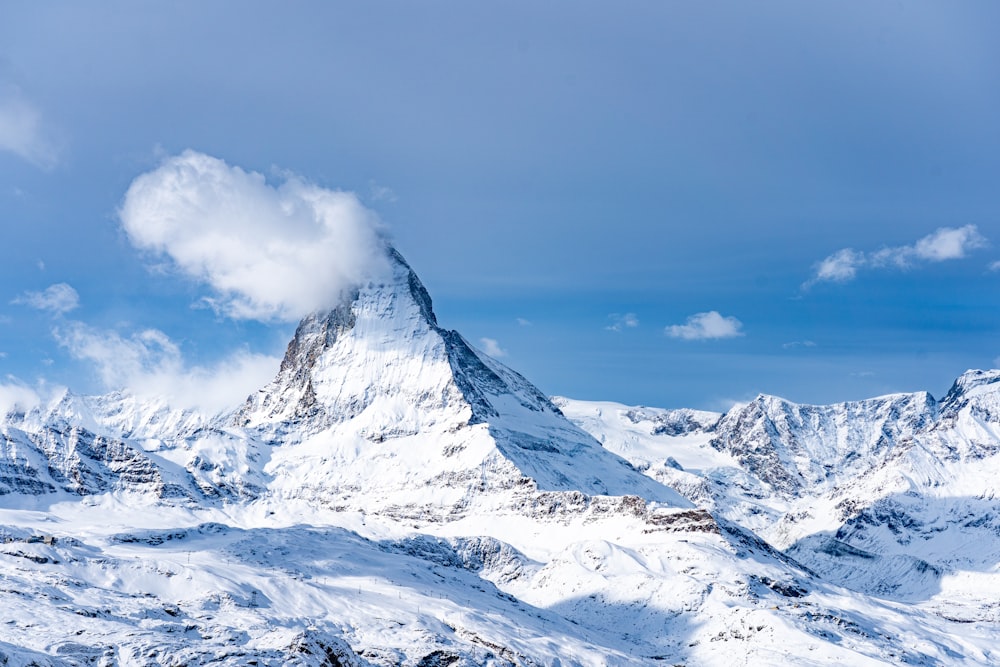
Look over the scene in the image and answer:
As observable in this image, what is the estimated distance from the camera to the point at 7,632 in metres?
69.8

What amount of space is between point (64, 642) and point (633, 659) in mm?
116439

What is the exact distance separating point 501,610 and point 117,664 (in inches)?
4758

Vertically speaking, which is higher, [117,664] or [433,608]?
[433,608]

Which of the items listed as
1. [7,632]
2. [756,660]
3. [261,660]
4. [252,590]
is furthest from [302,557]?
[261,660]

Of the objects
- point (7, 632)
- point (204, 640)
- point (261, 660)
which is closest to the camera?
point (261, 660)

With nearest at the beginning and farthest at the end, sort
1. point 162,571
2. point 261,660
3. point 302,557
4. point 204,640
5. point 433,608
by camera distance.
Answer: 1. point 261,660
2. point 204,640
3. point 162,571
4. point 433,608
5. point 302,557

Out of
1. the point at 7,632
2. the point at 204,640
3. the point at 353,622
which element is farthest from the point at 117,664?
the point at 353,622

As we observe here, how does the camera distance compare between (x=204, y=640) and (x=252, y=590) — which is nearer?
(x=204, y=640)

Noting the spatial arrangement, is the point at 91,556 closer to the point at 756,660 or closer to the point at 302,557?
the point at 302,557

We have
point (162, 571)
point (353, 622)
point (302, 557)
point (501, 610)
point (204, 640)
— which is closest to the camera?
point (204, 640)

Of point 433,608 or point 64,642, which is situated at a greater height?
point 433,608

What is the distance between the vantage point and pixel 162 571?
152 meters

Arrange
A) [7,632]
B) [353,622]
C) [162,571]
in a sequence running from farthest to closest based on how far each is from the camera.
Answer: [162,571]
[353,622]
[7,632]

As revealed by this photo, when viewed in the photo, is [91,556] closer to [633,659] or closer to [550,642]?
[550,642]
